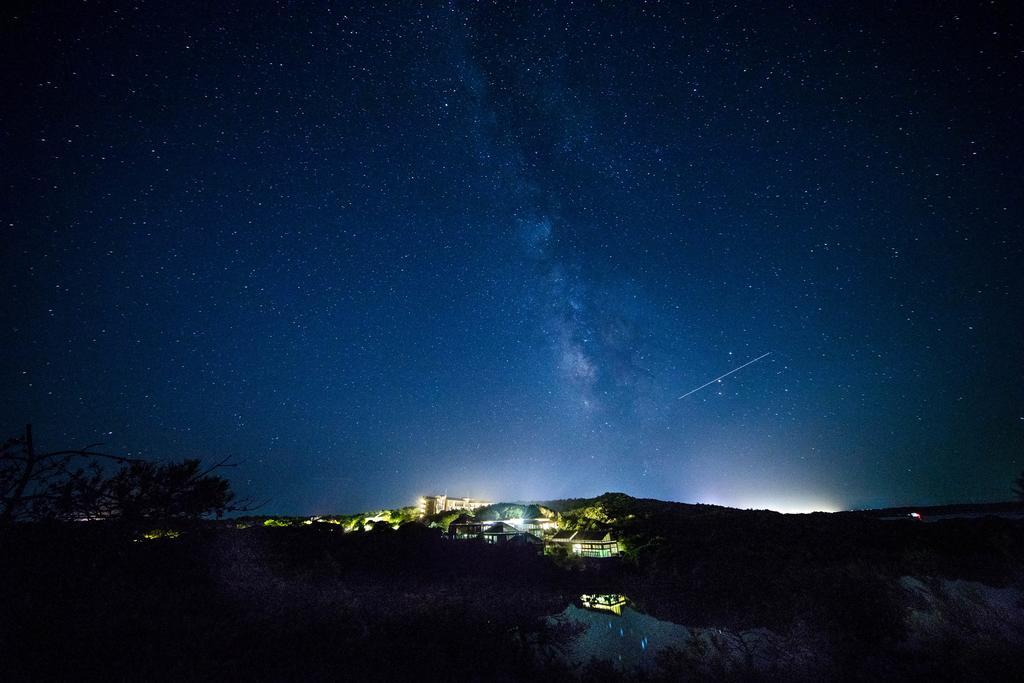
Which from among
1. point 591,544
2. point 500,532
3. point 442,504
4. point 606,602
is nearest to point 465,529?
point 500,532

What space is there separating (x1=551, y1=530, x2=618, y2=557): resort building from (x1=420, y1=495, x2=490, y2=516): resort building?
110 feet

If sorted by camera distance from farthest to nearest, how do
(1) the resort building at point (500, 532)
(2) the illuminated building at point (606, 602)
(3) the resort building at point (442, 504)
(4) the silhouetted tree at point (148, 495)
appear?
(3) the resort building at point (442, 504) → (1) the resort building at point (500, 532) → (2) the illuminated building at point (606, 602) → (4) the silhouetted tree at point (148, 495)

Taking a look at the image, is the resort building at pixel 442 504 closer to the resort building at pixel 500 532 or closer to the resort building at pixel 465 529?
the resort building at pixel 465 529

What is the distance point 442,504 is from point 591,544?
147 feet

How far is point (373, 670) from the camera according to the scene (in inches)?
366

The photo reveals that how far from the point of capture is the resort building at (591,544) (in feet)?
89.0

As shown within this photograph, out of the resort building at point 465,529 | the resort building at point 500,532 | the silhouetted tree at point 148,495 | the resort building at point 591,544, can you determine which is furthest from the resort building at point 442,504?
the silhouetted tree at point 148,495

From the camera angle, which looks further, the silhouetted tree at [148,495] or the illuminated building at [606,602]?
the illuminated building at [606,602]

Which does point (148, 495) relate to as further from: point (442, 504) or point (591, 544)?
point (442, 504)

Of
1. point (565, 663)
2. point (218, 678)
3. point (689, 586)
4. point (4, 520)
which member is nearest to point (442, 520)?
point (689, 586)

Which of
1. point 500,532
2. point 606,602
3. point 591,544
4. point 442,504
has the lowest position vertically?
point 606,602

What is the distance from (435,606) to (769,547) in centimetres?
1925

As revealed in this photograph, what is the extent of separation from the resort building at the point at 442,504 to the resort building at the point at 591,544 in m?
33.6

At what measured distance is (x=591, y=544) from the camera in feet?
91.7
